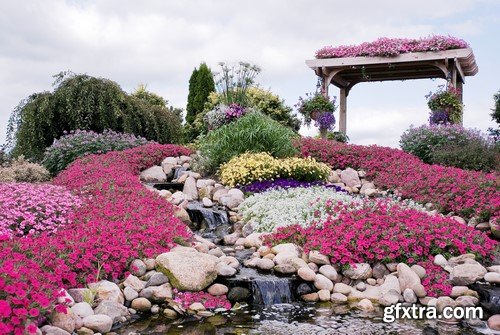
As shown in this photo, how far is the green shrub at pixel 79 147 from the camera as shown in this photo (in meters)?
12.7

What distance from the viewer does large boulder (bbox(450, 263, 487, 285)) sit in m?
5.95

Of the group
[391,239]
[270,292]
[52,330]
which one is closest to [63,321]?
[52,330]

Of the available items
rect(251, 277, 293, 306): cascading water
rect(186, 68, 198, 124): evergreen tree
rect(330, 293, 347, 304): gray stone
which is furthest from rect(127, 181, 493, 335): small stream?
rect(186, 68, 198, 124): evergreen tree

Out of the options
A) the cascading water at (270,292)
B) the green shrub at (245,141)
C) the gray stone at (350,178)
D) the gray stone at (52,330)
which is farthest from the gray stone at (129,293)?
the gray stone at (350,178)

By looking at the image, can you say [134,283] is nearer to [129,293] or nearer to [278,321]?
[129,293]

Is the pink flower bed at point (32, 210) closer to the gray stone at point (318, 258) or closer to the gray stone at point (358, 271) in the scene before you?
the gray stone at point (318, 258)

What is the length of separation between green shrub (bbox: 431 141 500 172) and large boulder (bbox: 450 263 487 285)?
606 centimetres

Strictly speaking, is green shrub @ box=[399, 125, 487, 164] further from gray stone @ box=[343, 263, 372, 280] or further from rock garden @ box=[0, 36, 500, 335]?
gray stone @ box=[343, 263, 372, 280]

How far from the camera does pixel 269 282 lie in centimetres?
581

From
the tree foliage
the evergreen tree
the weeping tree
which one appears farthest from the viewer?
the evergreen tree

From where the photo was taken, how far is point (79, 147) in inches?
504

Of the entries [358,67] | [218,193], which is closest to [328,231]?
[218,193]

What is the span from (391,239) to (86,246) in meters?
3.26

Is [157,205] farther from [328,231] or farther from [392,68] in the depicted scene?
[392,68]
